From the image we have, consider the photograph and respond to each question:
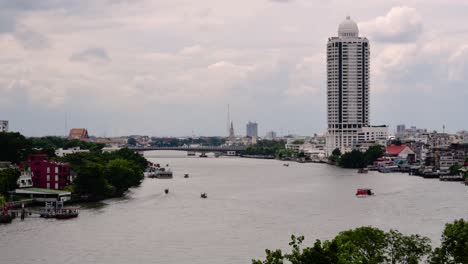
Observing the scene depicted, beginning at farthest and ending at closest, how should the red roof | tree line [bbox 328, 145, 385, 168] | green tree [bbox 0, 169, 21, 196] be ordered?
the red roof, tree line [bbox 328, 145, 385, 168], green tree [bbox 0, 169, 21, 196]

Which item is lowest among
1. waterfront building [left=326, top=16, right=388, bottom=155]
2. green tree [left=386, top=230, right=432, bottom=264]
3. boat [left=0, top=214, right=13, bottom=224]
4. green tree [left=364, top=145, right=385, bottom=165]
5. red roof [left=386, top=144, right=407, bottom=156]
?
boat [left=0, top=214, right=13, bottom=224]

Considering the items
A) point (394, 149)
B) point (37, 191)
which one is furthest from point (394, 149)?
point (37, 191)

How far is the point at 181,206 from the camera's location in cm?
3027

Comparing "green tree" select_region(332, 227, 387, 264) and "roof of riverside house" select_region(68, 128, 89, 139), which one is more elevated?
"roof of riverside house" select_region(68, 128, 89, 139)

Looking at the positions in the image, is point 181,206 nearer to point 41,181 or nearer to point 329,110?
point 41,181

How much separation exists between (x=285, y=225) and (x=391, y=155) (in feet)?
148

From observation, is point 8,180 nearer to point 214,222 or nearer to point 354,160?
point 214,222

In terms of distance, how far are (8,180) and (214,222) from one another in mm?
9110

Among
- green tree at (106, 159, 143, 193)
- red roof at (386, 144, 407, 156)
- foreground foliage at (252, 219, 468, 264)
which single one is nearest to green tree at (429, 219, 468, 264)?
foreground foliage at (252, 219, 468, 264)

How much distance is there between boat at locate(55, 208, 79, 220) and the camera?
→ 26.0 m

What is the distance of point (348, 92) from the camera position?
82250mm

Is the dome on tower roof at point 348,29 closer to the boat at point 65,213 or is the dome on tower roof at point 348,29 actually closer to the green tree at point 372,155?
the green tree at point 372,155

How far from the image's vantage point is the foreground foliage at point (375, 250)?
1068cm

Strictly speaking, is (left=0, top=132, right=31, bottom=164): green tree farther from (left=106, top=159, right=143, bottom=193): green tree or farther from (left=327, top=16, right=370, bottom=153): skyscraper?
(left=327, top=16, right=370, bottom=153): skyscraper
